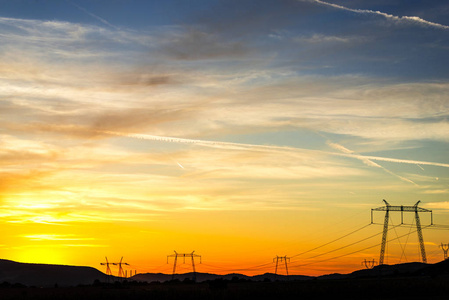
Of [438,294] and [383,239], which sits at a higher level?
[383,239]

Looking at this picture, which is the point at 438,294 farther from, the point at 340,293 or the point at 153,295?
the point at 153,295

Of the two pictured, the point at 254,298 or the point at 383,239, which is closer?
the point at 254,298

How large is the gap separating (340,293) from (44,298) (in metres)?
67.1

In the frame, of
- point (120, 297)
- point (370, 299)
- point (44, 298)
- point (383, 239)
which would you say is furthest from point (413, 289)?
point (44, 298)

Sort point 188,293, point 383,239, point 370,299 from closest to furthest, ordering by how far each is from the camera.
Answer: point 370,299 → point 188,293 → point 383,239

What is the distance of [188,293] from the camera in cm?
14462

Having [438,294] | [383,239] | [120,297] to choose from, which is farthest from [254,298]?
[383,239]

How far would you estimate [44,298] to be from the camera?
138m

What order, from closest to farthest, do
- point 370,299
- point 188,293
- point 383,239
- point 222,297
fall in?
point 370,299 → point 222,297 → point 188,293 → point 383,239

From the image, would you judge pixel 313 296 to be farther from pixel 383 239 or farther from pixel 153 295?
pixel 383 239

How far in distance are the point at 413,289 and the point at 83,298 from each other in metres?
76.3

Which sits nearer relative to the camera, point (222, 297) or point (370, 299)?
point (370, 299)

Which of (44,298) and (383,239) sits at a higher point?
(383,239)

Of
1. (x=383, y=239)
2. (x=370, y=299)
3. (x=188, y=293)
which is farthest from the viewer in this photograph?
(x=383, y=239)
